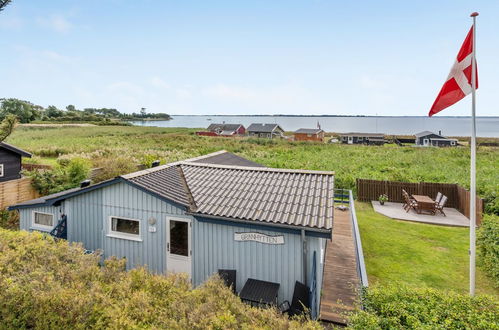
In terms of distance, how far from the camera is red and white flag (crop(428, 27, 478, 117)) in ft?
16.9

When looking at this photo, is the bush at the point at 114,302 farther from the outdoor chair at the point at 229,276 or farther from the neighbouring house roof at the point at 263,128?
the neighbouring house roof at the point at 263,128

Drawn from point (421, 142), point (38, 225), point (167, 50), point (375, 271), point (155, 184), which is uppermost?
point (167, 50)

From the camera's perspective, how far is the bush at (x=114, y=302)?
2721 millimetres

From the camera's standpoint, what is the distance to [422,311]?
11.7 ft

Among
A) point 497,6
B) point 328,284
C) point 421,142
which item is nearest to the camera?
point 328,284

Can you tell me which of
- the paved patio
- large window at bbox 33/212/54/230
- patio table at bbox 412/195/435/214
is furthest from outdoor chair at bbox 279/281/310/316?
patio table at bbox 412/195/435/214

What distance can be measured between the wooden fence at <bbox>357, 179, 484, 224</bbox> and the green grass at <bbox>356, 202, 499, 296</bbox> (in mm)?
3726

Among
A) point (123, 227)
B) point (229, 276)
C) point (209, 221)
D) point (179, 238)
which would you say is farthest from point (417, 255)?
point (123, 227)

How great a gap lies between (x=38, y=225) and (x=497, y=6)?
58.0ft

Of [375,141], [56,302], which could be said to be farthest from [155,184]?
[375,141]

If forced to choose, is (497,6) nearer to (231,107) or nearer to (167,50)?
(167,50)

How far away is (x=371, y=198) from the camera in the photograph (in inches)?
654

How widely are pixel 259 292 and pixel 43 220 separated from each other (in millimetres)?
7465

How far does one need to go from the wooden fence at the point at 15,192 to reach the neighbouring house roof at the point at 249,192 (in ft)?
20.3
